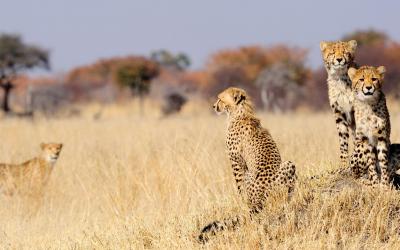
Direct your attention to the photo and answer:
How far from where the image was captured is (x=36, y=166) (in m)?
8.15

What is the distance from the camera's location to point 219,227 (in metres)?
4.94

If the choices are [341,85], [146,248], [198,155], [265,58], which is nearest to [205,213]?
[146,248]

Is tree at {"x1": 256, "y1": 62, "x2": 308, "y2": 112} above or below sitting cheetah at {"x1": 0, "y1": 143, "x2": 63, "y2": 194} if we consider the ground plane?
below

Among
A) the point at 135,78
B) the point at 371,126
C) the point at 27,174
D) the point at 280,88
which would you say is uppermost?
the point at 371,126

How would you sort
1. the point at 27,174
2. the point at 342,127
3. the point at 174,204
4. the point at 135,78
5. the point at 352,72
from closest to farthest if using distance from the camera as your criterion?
the point at 352,72
the point at 342,127
the point at 174,204
the point at 27,174
the point at 135,78

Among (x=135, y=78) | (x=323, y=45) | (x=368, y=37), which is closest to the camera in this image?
(x=323, y=45)

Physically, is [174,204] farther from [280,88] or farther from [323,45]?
[280,88]

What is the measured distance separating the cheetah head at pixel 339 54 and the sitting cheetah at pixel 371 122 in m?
0.35

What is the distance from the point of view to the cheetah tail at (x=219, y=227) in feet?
16.1

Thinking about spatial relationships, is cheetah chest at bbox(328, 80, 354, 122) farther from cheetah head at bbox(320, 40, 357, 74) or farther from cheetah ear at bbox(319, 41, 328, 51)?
cheetah ear at bbox(319, 41, 328, 51)

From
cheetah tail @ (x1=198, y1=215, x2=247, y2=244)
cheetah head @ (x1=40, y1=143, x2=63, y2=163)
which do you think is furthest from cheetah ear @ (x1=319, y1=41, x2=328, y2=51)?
cheetah head @ (x1=40, y1=143, x2=63, y2=163)

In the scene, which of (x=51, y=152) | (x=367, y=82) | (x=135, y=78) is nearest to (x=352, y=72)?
(x=367, y=82)

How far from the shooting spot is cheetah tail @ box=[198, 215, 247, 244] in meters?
4.90

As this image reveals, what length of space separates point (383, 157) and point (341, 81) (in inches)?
26.3
